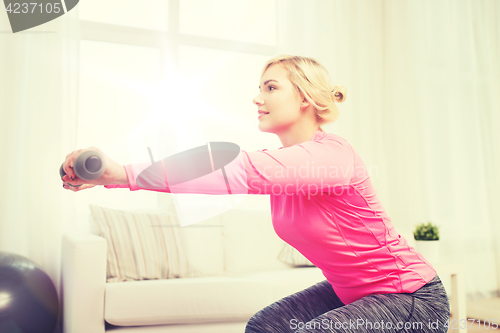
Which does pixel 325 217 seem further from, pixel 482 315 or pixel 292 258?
pixel 482 315

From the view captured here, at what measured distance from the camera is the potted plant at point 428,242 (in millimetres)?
2447

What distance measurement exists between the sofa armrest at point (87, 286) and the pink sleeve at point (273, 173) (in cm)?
126

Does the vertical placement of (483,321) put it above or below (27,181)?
below

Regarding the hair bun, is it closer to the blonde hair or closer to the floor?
the blonde hair

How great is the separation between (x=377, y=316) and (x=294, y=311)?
0.27 meters

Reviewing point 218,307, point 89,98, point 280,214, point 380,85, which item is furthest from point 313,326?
point 380,85

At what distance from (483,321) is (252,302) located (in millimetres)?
1644

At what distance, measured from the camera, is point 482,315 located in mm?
2670

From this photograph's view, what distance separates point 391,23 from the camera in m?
3.66

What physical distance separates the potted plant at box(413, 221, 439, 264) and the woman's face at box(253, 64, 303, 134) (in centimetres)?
184

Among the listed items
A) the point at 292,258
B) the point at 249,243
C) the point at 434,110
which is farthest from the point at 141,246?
the point at 434,110

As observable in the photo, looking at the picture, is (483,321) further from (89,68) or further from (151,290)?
(89,68)

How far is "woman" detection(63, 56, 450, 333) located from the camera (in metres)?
0.72

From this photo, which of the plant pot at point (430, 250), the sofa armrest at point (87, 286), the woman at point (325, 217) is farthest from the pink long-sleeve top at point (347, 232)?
the plant pot at point (430, 250)
